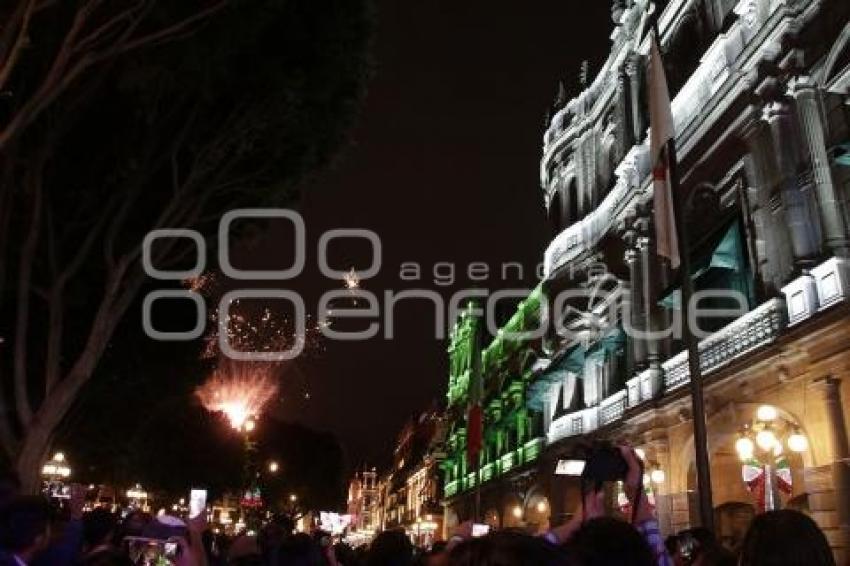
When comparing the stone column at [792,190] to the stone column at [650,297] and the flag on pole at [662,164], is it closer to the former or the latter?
the flag on pole at [662,164]

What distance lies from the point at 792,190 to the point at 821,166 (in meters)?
0.80

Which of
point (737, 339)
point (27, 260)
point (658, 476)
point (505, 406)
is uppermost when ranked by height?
point (505, 406)

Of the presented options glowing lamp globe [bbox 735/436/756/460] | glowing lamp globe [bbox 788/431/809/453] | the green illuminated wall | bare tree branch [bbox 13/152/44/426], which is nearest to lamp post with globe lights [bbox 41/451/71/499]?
the green illuminated wall

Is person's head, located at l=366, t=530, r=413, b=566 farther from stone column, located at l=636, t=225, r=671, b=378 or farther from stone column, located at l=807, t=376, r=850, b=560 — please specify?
stone column, located at l=636, t=225, r=671, b=378

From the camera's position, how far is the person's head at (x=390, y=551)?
18.4 ft

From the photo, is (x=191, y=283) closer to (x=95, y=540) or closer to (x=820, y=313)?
(x=95, y=540)

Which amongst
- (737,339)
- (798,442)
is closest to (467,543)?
(798,442)

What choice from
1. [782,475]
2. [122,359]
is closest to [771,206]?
[782,475]

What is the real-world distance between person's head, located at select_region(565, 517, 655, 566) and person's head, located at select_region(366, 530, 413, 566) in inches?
102

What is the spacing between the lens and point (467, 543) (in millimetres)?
2592

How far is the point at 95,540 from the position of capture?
23.6ft

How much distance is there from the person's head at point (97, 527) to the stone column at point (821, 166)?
1302cm

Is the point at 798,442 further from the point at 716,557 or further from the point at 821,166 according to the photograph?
the point at 716,557

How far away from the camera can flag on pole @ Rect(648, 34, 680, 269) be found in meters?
11.8
